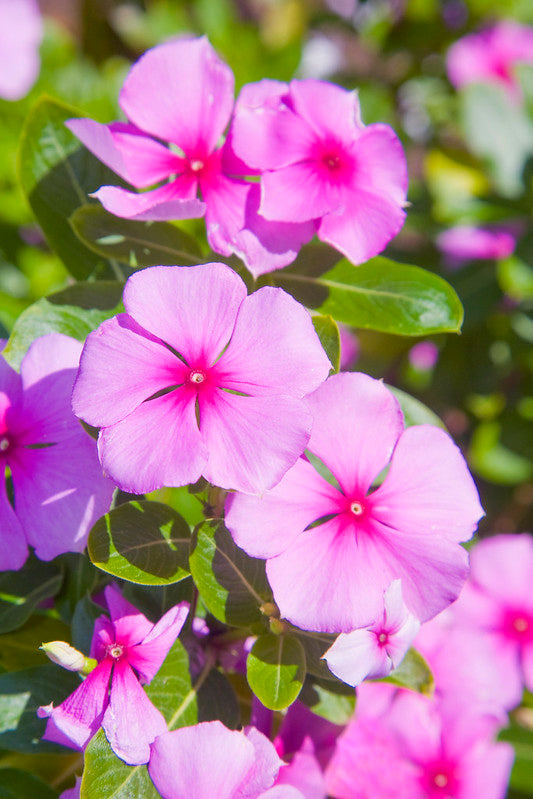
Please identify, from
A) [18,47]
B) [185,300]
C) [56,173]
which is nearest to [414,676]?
[185,300]

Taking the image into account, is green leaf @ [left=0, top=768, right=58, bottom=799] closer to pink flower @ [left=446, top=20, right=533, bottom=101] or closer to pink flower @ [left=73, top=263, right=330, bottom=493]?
pink flower @ [left=73, top=263, right=330, bottom=493]

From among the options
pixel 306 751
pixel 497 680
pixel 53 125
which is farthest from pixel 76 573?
pixel 497 680

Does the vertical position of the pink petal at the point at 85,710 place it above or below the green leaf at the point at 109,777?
above

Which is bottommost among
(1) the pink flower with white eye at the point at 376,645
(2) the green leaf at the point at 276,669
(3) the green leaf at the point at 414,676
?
(3) the green leaf at the point at 414,676

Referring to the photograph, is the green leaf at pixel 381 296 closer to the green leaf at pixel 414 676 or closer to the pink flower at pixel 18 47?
the green leaf at pixel 414 676

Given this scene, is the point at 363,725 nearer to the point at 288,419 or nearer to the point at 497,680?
the point at 497,680

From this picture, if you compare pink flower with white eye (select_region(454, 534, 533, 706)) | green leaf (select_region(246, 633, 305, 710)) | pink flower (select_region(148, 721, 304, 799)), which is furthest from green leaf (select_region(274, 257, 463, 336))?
pink flower with white eye (select_region(454, 534, 533, 706))

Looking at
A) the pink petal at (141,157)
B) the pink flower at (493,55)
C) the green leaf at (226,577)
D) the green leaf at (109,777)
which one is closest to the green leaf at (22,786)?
the green leaf at (109,777)
